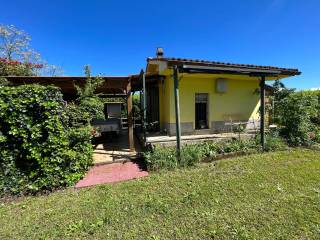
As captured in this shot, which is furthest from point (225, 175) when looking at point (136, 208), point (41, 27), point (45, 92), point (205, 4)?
point (41, 27)

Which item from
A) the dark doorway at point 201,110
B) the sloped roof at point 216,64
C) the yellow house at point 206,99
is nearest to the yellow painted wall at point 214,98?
the yellow house at point 206,99

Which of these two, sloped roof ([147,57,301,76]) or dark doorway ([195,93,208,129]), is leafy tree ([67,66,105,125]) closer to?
sloped roof ([147,57,301,76])

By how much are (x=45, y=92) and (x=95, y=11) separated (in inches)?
301

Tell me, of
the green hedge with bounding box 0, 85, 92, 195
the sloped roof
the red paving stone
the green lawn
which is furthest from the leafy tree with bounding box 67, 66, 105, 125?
the sloped roof

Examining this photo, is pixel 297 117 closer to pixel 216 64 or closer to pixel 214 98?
pixel 214 98

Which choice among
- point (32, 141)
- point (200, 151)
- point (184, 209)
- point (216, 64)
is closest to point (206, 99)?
point (216, 64)

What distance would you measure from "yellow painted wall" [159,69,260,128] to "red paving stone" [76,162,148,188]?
318 cm

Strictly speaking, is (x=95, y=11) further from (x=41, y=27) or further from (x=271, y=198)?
(x=271, y=198)

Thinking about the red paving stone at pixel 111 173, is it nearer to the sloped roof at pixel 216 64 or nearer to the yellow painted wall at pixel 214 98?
the yellow painted wall at pixel 214 98

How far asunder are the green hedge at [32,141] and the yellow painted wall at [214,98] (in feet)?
15.7

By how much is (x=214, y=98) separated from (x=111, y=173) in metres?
6.16

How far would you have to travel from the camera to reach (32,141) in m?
4.81

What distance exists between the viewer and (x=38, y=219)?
12.0 ft

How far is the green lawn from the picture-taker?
3.16 meters
